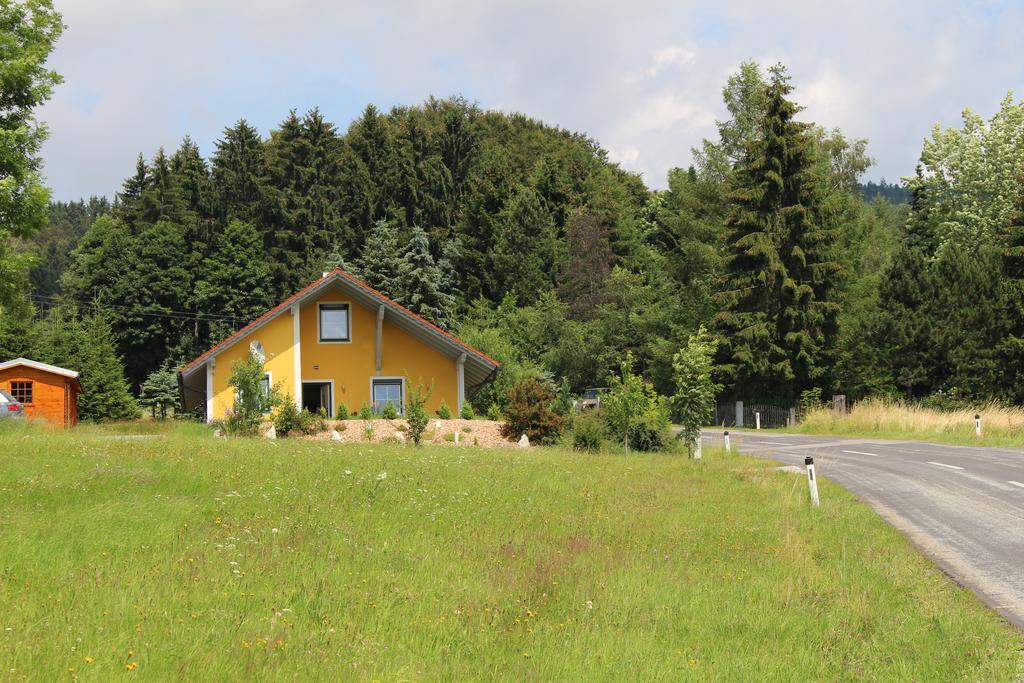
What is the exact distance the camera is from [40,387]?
42.1 m

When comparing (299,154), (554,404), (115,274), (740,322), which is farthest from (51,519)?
(299,154)

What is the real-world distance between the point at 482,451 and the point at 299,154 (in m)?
66.1

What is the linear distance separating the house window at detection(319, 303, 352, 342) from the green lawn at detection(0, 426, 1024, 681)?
74.9 feet

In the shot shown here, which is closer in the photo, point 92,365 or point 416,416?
point 416,416

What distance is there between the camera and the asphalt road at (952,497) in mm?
11617

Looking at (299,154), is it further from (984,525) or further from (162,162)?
(984,525)

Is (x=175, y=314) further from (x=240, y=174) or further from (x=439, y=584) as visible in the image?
(x=439, y=584)

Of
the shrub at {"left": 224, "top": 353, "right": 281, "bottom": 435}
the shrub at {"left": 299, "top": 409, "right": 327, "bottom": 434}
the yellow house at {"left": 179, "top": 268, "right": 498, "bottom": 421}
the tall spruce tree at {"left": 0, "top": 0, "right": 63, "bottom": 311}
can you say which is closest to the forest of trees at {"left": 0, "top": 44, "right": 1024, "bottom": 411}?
the yellow house at {"left": 179, "top": 268, "right": 498, "bottom": 421}

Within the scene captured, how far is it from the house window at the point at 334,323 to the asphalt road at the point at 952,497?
15.7 metres

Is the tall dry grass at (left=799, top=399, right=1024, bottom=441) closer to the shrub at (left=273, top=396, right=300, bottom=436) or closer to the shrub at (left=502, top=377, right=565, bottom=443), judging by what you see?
the shrub at (left=502, top=377, right=565, bottom=443)

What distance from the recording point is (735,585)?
1059 centimetres

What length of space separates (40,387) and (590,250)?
38325mm

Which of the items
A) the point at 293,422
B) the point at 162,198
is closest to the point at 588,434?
the point at 293,422

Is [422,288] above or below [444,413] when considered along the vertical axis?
above
